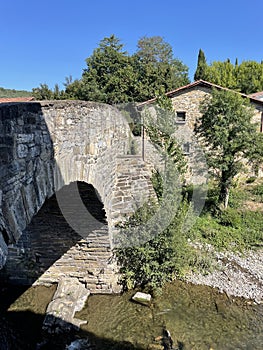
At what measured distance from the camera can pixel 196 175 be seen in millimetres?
11750

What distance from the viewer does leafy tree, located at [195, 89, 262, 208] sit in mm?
9664

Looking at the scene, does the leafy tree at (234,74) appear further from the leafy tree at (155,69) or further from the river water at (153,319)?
the river water at (153,319)

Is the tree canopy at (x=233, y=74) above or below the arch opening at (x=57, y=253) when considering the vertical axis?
above

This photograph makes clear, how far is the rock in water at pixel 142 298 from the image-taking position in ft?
21.9

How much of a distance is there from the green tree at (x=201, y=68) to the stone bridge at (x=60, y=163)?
69.3 feet

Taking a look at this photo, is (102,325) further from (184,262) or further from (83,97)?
(83,97)

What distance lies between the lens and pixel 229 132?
32.4ft

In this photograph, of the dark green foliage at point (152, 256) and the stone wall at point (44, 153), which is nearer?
the stone wall at point (44, 153)

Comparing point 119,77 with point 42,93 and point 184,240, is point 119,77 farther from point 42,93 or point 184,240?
point 184,240

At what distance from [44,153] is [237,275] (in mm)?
6582

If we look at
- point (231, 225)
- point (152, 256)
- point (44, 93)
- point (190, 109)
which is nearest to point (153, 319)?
point (152, 256)

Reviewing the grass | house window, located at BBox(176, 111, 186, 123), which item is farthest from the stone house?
the grass

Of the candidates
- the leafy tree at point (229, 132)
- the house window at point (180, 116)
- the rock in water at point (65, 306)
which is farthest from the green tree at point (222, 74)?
the rock in water at point (65, 306)

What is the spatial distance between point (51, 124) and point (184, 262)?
5509 millimetres
